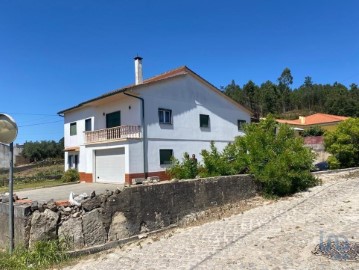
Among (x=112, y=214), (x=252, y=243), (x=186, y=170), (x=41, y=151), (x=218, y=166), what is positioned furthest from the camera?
(x=41, y=151)

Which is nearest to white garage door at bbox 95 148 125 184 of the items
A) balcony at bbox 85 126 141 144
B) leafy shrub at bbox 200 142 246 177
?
balcony at bbox 85 126 141 144

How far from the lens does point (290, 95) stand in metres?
99.1

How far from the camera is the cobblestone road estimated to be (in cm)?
609

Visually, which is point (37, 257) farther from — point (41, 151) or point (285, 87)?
point (285, 87)

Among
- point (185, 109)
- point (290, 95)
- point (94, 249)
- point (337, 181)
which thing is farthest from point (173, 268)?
point (290, 95)

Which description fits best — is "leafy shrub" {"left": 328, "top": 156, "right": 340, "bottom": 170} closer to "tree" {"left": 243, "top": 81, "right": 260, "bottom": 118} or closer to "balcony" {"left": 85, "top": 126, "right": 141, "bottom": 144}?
"balcony" {"left": 85, "top": 126, "right": 141, "bottom": 144}

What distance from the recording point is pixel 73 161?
96.9 feet

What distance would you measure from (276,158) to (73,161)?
20.7 meters

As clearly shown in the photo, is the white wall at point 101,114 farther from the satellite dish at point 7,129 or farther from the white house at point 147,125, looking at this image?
the satellite dish at point 7,129

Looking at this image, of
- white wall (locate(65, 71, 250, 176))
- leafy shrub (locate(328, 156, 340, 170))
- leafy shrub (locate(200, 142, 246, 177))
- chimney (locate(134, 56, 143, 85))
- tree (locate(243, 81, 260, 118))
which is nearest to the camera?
leafy shrub (locate(200, 142, 246, 177))

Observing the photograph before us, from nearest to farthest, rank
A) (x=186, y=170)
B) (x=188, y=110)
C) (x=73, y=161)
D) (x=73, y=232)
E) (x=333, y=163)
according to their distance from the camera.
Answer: (x=73, y=232), (x=186, y=170), (x=333, y=163), (x=188, y=110), (x=73, y=161)

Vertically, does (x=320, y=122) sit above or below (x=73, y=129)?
above

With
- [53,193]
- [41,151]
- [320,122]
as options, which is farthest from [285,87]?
[53,193]

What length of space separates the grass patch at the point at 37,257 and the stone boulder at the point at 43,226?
0.18 meters
